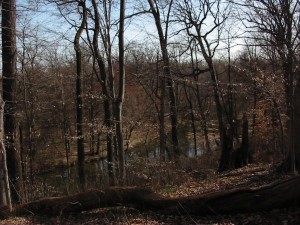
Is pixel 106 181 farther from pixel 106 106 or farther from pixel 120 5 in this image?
pixel 106 106

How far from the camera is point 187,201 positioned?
281 inches

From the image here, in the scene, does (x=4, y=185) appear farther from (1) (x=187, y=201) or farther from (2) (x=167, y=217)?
(1) (x=187, y=201)

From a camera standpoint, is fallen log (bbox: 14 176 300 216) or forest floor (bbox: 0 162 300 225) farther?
fallen log (bbox: 14 176 300 216)

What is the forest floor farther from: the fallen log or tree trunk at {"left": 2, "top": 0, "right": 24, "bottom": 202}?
tree trunk at {"left": 2, "top": 0, "right": 24, "bottom": 202}

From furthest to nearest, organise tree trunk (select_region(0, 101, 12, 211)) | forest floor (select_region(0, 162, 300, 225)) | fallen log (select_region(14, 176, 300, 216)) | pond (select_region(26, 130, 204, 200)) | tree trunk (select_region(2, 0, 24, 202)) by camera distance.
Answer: pond (select_region(26, 130, 204, 200)) < tree trunk (select_region(2, 0, 24, 202)) < tree trunk (select_region(0, 101, 12, 211)) < fallen log (select_region(14, 176, 300, 216)) < forest floor (select_region(0, 162, 300, 225))

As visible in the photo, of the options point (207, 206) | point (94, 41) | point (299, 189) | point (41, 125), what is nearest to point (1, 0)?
point (207, 206)

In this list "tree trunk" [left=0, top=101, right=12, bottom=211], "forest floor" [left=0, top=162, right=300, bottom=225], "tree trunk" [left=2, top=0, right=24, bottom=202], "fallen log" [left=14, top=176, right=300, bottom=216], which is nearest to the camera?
"forest floor" [left=0, top=162, right=300, bottom=225]

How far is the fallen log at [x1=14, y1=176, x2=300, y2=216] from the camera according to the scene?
258 inches

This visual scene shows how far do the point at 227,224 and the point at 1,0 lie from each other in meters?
6.47

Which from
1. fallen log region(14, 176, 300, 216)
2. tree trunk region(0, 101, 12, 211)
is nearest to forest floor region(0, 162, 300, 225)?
fallen log region(14, 176, 300, 216)

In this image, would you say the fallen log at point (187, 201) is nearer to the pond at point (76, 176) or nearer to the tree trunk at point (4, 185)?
the tree trunk at point (4, 185)

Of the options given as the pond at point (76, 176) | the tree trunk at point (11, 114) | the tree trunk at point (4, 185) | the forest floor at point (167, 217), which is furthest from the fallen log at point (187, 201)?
the pond at point (76, 176)

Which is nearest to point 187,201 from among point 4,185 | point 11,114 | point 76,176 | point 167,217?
point 167,217

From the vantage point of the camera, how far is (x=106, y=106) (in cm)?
2356
